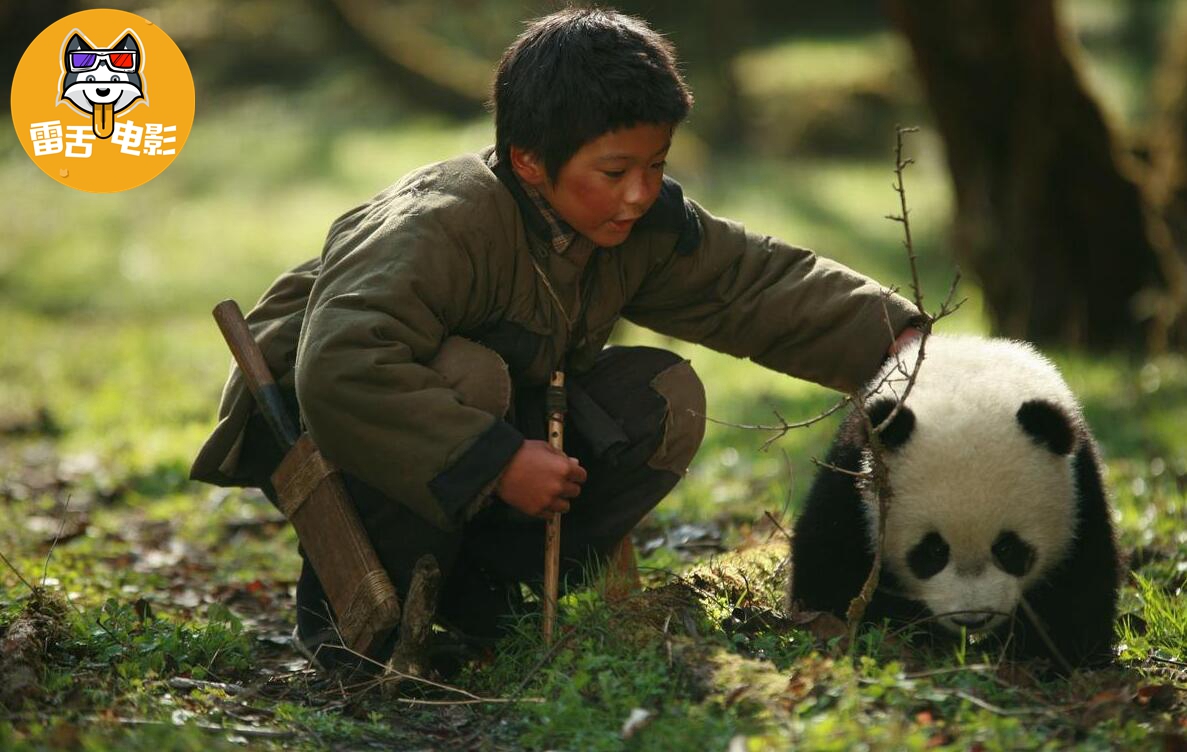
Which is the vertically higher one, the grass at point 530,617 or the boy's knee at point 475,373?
the boy's knee at point 475,373

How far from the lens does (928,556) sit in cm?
362

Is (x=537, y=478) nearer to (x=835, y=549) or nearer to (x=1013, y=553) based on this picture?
(x=835, y=549)

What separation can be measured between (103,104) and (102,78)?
0.24m

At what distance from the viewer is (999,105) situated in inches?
338

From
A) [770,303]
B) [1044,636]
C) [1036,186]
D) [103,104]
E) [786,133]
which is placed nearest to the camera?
[1044,636]

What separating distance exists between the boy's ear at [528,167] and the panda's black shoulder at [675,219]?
346 millimetres

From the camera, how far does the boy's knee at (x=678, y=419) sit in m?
4.07

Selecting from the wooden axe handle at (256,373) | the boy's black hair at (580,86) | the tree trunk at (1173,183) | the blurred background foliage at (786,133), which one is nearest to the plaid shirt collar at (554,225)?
the boy's black hair at (580,86)

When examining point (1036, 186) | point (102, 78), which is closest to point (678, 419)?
point (102, 78)

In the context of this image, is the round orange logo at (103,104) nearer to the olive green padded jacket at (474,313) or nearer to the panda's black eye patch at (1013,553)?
the olive green padded jacket at (474,313)

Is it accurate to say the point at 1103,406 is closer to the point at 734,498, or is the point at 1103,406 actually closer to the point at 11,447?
the point at 734,498

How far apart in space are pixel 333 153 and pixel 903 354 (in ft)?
47.6

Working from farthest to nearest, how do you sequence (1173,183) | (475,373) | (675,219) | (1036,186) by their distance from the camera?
(1173,183), (1036,186), (675,219), (475,373)

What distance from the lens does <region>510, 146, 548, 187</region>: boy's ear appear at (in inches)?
148
